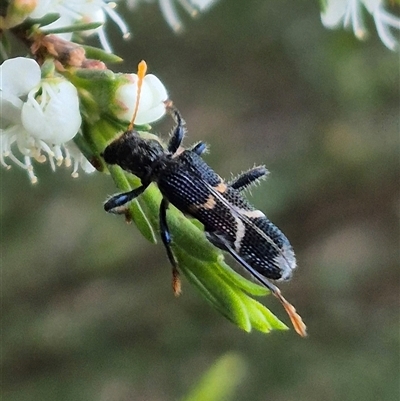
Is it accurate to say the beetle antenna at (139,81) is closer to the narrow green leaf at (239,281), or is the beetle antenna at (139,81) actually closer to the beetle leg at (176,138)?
the narrow green leaf at (239,281)

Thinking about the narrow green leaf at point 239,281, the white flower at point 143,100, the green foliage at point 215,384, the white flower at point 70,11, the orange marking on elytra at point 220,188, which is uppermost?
the white flower at point 70,11

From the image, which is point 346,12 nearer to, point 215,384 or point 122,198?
point 122,198

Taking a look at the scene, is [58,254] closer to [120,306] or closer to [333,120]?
[120,306]

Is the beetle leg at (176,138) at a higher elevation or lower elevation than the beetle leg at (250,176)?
higher

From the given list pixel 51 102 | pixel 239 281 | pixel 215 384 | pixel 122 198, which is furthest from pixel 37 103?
pixel 215 384

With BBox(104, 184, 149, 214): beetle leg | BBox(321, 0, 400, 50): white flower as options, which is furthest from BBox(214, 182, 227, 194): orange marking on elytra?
BBox(321, 0, 400, 50): white flower

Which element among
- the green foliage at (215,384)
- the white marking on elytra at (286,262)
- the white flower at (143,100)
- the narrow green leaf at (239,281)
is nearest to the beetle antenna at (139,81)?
the white flower at (143,100)

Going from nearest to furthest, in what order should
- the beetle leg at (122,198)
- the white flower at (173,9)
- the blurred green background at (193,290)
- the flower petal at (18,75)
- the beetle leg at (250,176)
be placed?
Result: the flower petal at (18,75) → the beetle leg at (122,198) → the white flower at (173,9) → the beetle leg at (250,176) → the blurred green background at (193,290)

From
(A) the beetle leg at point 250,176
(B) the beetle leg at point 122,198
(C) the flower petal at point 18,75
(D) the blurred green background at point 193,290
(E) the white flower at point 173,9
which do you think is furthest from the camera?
(D) the blurred green background at point 193,290

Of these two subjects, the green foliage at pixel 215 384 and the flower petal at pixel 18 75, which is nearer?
the flower petal at pixel 18 75
